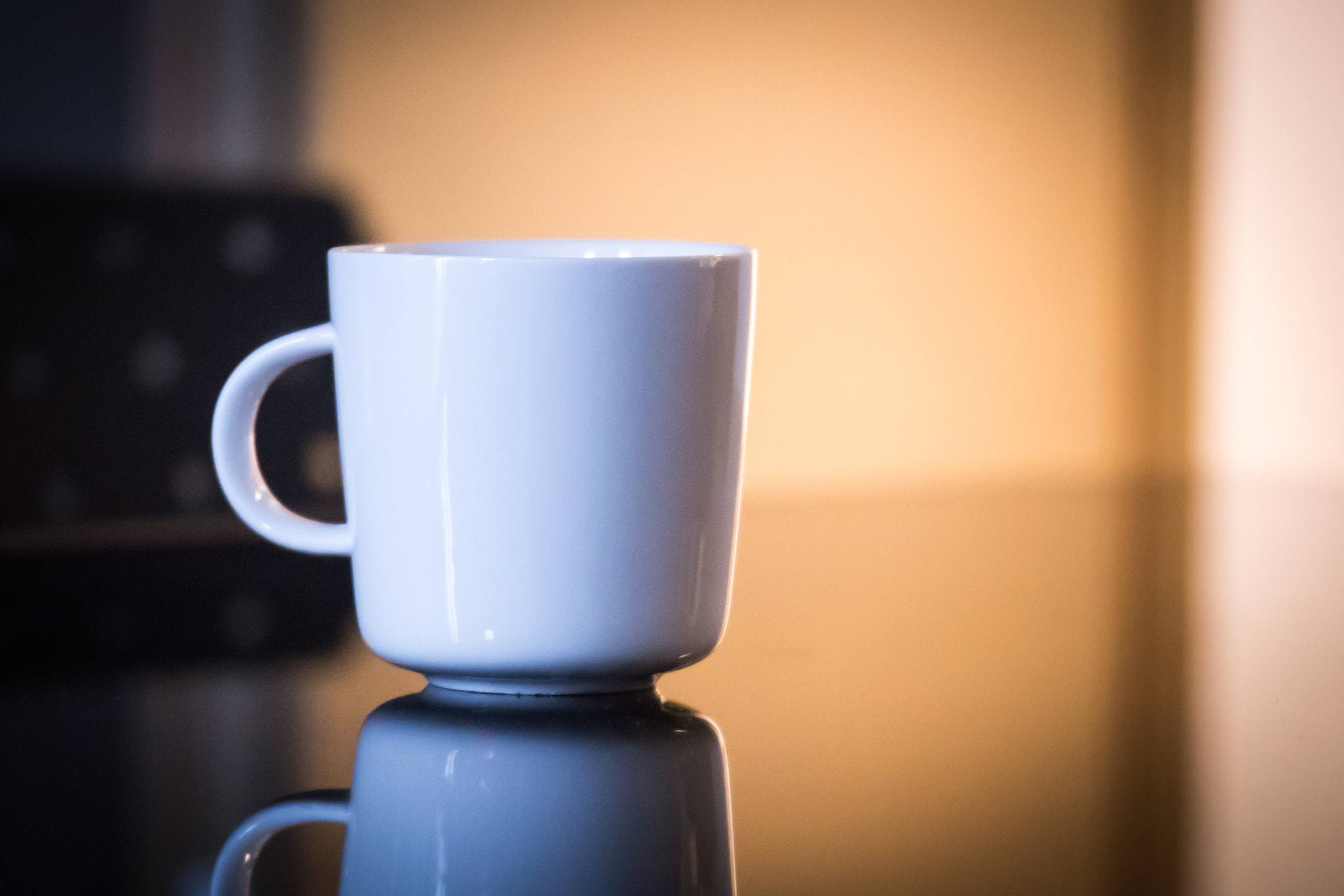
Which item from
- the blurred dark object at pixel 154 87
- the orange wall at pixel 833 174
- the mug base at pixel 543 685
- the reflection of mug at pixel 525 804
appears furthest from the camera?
the orange wall at pixel 833 174

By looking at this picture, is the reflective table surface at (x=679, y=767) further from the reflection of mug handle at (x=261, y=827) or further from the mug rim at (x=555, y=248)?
the mug rim at (x=555, y=248)

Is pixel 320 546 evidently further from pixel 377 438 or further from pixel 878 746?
pixel 878 746

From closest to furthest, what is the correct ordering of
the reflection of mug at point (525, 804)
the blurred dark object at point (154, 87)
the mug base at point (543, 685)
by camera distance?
the reflection of mug at point (525, 804)
the mug base at point (543, 685)
the blurred dark object at point (154, 87)

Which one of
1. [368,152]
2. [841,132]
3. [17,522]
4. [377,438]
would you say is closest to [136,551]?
[17,522]

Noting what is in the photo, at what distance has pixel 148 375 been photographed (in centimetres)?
74

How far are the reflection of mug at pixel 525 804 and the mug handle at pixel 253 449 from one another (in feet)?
0.17

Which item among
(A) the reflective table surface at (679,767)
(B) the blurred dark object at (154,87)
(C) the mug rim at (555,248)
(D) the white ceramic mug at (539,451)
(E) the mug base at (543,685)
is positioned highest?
(B) the blurred dark object at (154,87)

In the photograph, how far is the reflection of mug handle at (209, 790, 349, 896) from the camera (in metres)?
0.31

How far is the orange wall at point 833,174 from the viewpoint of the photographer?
0.81 metres

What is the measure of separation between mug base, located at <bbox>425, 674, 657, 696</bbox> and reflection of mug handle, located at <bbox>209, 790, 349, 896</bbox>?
60mm

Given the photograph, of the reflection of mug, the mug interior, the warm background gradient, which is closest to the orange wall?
the warm background gradient

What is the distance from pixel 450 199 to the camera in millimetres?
821

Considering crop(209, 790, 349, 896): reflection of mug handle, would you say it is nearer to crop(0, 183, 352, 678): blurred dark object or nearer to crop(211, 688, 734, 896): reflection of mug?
crop(211, 688, 734, 896): reflection of mug

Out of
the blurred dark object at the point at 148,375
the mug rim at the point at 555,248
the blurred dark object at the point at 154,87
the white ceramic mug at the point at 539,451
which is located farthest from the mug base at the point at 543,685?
the blurred dark object at the point at 154,87
